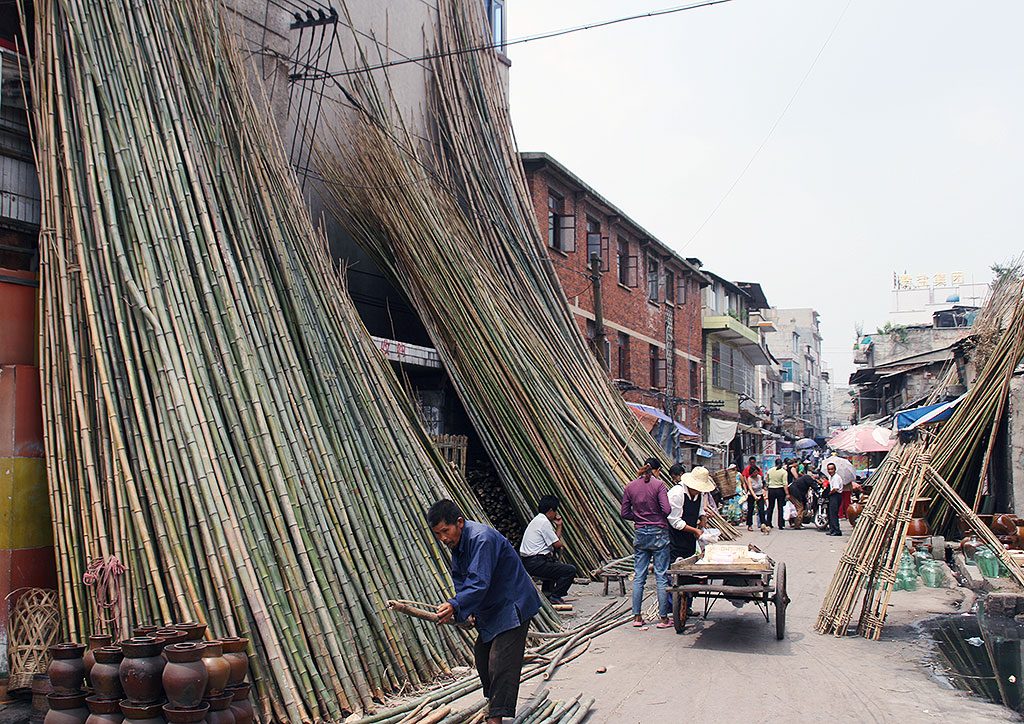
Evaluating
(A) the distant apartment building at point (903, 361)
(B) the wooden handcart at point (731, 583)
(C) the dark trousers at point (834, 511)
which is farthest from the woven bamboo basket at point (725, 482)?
(B) the wooden handcart at point (731, 583)

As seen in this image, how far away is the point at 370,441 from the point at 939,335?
1210 inches

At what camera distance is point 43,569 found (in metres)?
5.75

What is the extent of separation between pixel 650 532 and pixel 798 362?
63956mm

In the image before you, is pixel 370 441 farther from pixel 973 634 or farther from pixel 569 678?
pixel 973 634

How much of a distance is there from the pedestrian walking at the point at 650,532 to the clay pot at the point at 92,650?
4725mm

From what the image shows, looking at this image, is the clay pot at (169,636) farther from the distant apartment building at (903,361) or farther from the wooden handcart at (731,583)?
the distant apartment building at (903,361)

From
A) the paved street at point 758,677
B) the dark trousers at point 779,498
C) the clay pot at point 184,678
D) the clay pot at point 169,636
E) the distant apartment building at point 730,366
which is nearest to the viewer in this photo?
the clay pot at point 184,678

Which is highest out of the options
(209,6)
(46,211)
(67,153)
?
(209,6)

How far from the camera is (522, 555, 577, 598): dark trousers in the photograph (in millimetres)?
9000

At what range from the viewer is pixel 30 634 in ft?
17.9

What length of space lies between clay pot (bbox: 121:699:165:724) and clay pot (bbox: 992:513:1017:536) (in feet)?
31.2

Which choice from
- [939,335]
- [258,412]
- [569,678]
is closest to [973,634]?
[569,678]

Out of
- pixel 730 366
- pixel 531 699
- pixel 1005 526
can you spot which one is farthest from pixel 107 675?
pixel 730 366

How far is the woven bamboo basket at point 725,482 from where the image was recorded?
19406 millimetres
